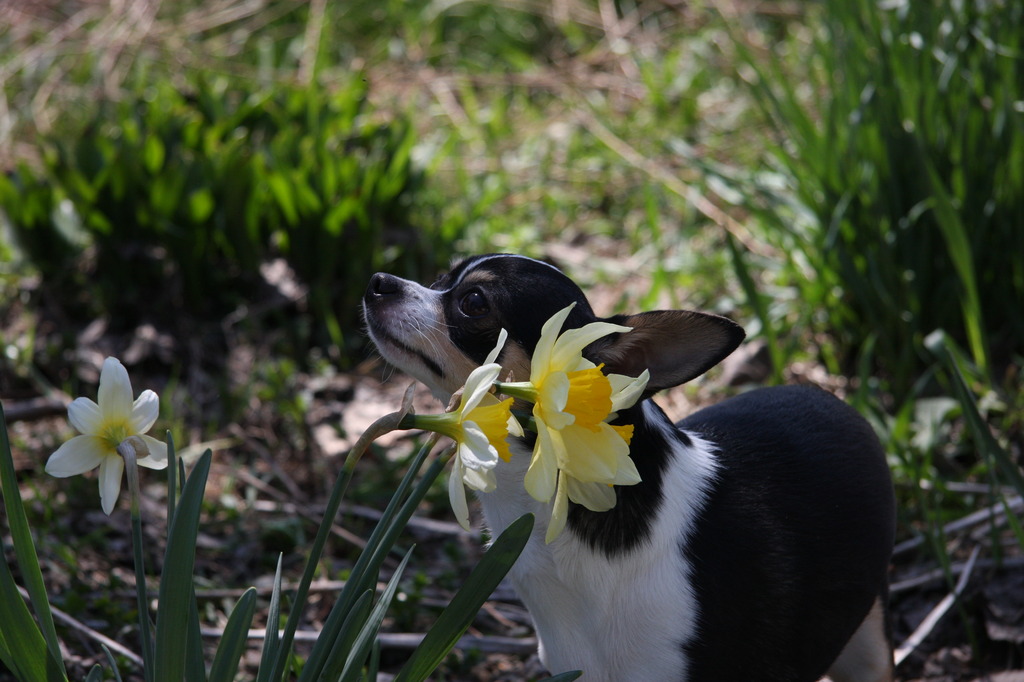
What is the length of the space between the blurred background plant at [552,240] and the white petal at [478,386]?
4.07 feet

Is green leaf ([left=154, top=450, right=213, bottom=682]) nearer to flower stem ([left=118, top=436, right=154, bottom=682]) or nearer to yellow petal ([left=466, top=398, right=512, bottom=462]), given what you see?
flower stem ([left=118, top=436, right=154, bottom=682])

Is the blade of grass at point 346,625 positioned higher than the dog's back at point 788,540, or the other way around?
the blade of grass at point 346,625

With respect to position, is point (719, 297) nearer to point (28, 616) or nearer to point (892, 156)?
point (892, 156)

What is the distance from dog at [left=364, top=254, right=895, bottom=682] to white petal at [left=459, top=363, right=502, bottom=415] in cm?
53

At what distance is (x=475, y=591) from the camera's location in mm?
1507

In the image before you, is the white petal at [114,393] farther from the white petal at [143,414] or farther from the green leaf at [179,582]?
the green leaf at [179,582]

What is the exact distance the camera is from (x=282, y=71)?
5.97m

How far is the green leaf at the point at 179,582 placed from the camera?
1.38 m

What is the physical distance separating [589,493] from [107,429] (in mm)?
630

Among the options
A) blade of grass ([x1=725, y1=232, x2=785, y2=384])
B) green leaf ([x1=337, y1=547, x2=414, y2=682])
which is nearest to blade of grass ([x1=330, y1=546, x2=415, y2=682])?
green leaf ([x1=337, y1=547, x2=414, y2=682])

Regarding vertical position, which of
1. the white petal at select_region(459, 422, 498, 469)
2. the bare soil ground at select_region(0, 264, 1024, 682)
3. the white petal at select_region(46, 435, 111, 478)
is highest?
the white petal at select_region(459, 422, 498, 469)

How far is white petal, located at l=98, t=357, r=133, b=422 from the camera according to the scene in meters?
1.42

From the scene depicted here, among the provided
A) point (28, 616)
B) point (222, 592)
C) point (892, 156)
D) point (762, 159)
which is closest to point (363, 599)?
point (28, 616)

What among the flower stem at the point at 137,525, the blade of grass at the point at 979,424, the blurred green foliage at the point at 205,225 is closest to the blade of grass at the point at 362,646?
the flower stem at the point at 137,525
